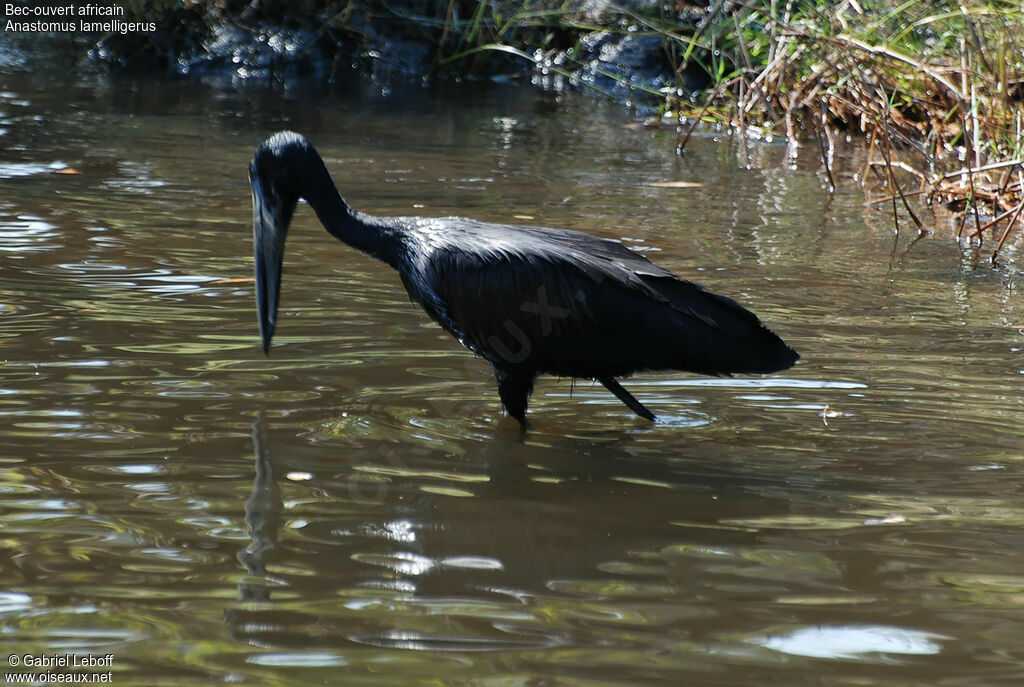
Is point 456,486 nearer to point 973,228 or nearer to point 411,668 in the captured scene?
point 411,668

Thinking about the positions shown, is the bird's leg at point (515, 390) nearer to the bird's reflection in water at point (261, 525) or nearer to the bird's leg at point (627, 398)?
the bird's leg at point (627, 398)

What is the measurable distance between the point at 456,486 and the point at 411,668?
1216mm

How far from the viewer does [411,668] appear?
2652 mm

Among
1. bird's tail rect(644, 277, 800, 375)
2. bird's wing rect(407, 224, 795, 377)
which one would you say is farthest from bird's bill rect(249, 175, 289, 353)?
bird's tail rect(644, 277, 800, 375)

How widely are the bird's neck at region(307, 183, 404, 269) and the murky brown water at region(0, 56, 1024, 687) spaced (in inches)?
18.4

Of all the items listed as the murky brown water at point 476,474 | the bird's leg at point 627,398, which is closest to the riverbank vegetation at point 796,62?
the murky brown water at point 476,474

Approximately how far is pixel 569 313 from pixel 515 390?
0.33 meters

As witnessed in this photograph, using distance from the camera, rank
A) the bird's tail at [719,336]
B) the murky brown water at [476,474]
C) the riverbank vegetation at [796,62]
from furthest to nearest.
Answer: the riverbank vegetation at [796,62], the bird's tail at [719,336], the murky brown water at [476,474]

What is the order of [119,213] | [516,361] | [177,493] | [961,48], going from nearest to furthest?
[177,493] < [516,361] < [119,213] < [961,48]

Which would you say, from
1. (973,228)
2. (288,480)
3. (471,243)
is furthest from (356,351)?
(973,228)

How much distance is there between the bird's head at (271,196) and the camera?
4734 millimetres

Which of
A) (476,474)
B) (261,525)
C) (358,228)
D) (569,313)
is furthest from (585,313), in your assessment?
(261,525)

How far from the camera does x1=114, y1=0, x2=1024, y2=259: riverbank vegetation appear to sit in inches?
299

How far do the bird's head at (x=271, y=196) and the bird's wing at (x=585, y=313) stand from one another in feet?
2.12
